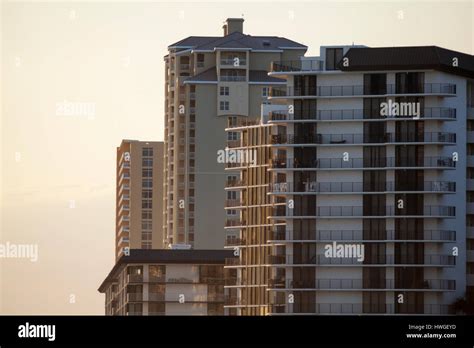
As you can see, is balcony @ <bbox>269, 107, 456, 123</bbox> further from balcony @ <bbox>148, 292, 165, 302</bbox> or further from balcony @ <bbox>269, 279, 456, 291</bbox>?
balcony @ <bbox>148, 292, 165, 302</bbox>

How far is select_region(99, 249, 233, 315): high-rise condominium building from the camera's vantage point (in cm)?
15612

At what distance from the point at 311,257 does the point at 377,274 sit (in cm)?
495

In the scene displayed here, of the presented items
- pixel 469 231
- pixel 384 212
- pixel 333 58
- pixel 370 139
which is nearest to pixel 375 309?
pixel 384 212

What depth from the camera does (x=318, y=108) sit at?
123 m

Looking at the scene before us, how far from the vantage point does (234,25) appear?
19150 centimetres

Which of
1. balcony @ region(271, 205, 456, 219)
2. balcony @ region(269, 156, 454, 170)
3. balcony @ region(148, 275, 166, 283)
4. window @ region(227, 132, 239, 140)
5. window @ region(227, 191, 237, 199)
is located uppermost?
window @ region(227, 132, 239, 140)

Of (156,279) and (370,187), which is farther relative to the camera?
(156,279)

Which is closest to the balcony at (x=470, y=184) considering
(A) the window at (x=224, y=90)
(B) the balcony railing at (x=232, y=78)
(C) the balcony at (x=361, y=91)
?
(C) the balcony at (x=361, y=91)

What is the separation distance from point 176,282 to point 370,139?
41284 mm

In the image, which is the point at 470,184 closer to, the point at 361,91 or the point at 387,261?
the point at 387,261
